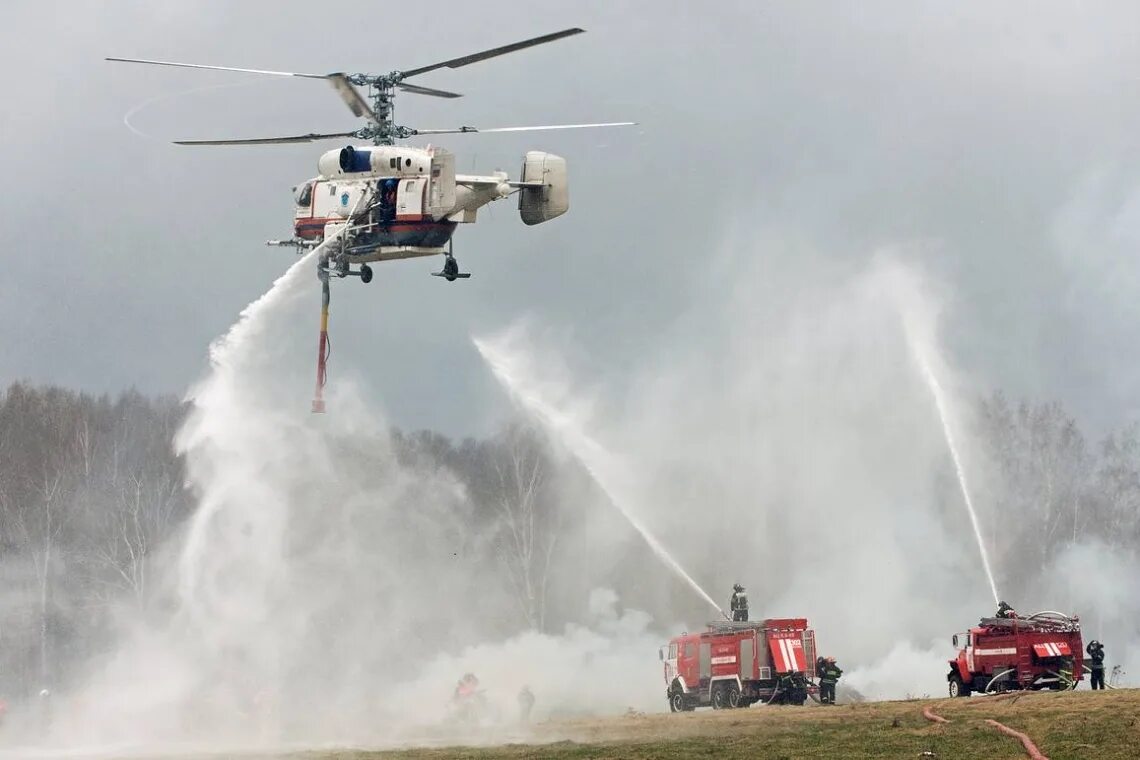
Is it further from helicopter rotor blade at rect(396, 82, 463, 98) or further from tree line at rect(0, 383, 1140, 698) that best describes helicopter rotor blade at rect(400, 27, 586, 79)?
tree line at rect(0, 383, 1140, 698)

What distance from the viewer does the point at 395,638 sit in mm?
61281

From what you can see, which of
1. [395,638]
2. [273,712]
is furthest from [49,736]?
[395,638]

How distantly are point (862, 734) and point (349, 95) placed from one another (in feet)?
73.9

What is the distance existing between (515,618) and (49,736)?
34.3 meters

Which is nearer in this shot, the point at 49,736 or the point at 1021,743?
the point at 1021,743

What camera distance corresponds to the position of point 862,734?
106 feet

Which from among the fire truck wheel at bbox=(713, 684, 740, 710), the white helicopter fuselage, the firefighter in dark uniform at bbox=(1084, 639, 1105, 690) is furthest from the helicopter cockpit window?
the firefighter in dark uniform at bbox=(1084, 639, 1105, 690)

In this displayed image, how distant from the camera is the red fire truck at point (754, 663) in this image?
140 ft

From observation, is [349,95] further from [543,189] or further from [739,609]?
[739,609]

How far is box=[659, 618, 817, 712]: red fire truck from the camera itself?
140 feet

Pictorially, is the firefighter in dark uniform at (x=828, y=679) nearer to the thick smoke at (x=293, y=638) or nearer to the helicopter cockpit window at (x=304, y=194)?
the thick smoke at (x=293, y=638)

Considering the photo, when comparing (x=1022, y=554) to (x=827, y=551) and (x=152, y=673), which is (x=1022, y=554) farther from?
(x=152, y=673)

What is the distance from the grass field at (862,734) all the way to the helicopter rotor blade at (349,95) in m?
18.2

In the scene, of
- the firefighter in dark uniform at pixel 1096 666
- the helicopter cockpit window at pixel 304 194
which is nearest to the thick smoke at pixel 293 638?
the helicopter cockpit window at pixel 304 194
